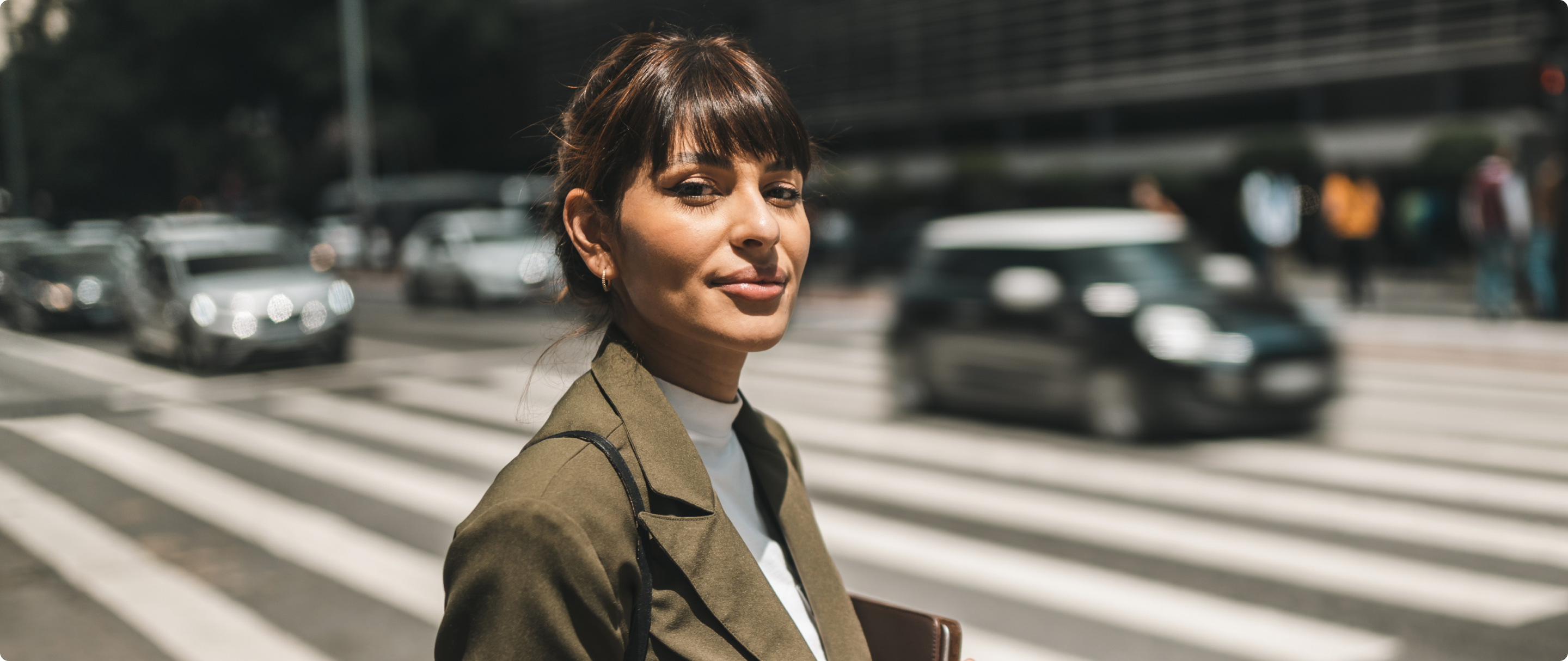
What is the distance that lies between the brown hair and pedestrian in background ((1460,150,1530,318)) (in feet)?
47.9

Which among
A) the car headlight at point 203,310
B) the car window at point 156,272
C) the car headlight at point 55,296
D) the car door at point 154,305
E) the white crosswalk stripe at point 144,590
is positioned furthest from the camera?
the car headlight at point 55,296

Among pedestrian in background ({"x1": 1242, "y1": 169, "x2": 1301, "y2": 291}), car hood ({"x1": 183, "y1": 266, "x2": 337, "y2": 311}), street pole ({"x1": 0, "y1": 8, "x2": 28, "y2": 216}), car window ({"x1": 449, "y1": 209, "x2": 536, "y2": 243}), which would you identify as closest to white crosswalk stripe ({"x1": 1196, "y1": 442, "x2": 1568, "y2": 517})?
pedestrian in background ({"x1": 1242, "y1": 169, "x2": 1301, "y2": 291})

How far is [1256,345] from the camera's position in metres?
8.62

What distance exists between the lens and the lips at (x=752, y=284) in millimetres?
1436

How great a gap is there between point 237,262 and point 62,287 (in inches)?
148

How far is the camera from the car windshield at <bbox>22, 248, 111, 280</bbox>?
51.5 ft

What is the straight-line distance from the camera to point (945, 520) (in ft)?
22.6

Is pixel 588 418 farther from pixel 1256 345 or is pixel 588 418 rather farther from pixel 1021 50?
pixel 1021 50

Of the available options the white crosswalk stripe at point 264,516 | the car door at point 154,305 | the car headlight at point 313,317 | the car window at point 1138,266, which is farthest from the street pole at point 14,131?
the car window at point 1138,266

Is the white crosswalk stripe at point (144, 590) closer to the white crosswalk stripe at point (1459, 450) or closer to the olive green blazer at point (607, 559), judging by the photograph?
the olive green blazer at point (607, 559)

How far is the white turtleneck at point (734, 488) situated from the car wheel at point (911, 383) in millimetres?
8876

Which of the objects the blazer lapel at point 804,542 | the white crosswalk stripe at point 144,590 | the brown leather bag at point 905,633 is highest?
the blazer lapel at point 804,542

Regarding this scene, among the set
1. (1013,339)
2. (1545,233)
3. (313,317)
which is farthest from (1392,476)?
(313,317)

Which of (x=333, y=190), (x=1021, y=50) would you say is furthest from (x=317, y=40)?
(x=1021, y=50)
